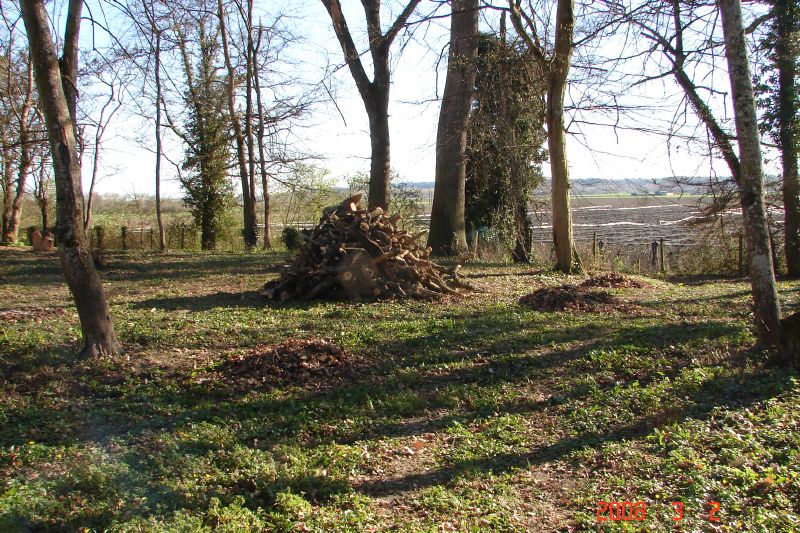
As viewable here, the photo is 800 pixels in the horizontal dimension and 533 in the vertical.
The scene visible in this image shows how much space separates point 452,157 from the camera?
55.9 feet

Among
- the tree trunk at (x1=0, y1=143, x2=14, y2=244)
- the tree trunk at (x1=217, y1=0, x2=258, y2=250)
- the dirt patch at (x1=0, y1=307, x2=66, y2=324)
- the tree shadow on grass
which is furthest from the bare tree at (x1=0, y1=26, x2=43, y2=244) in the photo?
the tree shadow on grass

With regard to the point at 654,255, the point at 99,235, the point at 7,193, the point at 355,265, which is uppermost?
the point at 7,193

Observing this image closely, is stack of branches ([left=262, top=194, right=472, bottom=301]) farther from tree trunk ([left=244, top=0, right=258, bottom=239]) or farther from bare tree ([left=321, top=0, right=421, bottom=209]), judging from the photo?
tree trunk ([left=244, top=0, right=258, bottom=239])

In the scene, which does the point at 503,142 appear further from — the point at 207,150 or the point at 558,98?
the point at 207,150

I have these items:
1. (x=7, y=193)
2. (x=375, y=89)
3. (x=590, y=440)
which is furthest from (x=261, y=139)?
(x=590, y=440)

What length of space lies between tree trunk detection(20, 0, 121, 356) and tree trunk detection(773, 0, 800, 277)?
14.7m

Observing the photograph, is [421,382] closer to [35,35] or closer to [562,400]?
[562,400]

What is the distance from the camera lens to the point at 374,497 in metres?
3.90

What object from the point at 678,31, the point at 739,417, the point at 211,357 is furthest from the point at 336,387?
the point at 678,31

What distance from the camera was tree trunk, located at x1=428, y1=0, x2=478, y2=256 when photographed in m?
15.9

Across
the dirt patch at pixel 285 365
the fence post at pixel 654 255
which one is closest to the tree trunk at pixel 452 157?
the fence post at pixel 654 255

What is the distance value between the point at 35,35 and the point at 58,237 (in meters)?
1.80

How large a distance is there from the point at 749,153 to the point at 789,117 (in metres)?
11.7

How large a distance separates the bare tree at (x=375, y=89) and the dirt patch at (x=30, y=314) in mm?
8627
